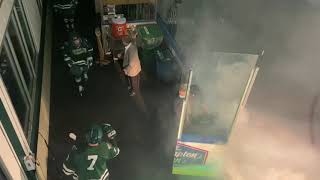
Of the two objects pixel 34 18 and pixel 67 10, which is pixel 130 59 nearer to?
pixel 34 18

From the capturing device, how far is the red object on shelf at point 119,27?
191 inches

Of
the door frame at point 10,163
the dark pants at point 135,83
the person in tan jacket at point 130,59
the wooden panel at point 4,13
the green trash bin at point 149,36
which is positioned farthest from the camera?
the green trash bin at point 149,36

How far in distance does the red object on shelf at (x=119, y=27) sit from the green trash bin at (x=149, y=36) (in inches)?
11.9

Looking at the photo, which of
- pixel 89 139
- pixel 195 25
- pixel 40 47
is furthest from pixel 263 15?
pixel 89 139

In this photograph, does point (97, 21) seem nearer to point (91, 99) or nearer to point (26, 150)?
point (91, 99)

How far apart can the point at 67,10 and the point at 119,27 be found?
1.20 m

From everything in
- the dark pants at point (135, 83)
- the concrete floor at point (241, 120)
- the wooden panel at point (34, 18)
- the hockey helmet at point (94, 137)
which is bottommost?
the concrete floor at point (241, 120)

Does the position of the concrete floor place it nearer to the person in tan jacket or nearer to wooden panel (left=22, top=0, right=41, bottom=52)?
the person in tan jacket

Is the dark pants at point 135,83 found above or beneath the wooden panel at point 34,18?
beneath

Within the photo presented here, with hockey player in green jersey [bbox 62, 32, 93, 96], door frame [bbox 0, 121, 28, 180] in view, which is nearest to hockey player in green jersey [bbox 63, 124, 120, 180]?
door frame [bbox 0, 121, 28, 180]

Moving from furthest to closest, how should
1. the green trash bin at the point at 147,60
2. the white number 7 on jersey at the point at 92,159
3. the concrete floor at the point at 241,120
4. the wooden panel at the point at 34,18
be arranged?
the green trash bin at the point at 147,60 → the wooden panel at the point at 34,18 → the concrete floor at the point at 241,120 → the white number 7 on jersey at the point at 92,159

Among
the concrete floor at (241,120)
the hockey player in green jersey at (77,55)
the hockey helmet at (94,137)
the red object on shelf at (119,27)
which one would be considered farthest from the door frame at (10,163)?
the red object on shelf at (119,27)

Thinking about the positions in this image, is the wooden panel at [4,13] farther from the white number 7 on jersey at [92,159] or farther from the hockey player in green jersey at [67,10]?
the hockey player in green jersey at [67,10]

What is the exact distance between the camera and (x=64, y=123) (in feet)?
14.5
